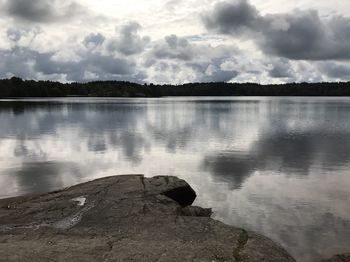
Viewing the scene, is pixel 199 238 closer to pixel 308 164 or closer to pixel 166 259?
pixel 166 259

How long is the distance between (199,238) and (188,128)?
42613mm

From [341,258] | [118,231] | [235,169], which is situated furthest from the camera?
[235,169]

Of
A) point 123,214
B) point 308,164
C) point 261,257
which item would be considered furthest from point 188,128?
point 261,257

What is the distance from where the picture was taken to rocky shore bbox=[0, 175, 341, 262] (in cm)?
1026

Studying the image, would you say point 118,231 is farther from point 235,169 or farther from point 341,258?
point 235,169

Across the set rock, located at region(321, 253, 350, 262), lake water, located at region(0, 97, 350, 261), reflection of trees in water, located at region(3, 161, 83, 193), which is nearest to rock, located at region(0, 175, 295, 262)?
rock, located at region(321, 253, 350, 262)

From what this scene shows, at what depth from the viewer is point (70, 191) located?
1738cm

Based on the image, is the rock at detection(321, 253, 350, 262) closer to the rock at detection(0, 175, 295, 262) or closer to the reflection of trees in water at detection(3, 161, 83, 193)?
the rock at detection(0, 175, 295, 262)

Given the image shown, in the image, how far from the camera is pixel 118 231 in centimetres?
1216

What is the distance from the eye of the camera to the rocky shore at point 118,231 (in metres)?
10.3

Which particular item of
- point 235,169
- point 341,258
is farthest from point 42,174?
point 341,258

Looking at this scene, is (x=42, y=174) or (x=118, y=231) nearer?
(x=118, y=231)

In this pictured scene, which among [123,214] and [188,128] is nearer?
[123,214]

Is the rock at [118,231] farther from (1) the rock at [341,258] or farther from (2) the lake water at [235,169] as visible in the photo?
(2) the lake water at [235,169]
